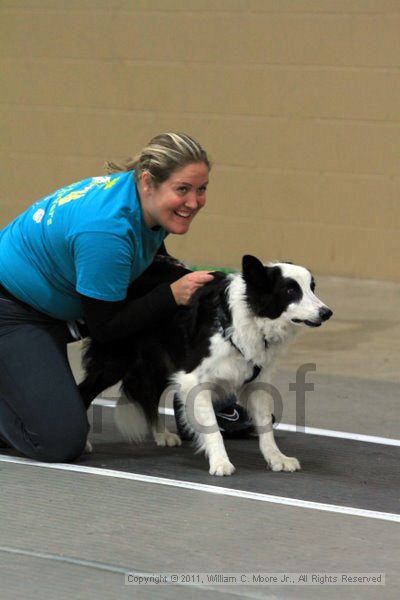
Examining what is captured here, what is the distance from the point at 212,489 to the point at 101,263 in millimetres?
837

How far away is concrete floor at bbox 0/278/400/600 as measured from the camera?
2639mm

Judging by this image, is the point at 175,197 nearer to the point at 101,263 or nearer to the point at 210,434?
the point at 101,263

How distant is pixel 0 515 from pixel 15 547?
27cm

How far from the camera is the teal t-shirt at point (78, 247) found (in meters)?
3.37

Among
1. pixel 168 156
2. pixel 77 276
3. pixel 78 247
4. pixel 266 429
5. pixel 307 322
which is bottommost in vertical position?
pixel 266 429

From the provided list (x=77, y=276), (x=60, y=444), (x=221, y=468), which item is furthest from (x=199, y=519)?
(x=77, y=276)

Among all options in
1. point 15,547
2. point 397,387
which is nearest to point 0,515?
point 15,547

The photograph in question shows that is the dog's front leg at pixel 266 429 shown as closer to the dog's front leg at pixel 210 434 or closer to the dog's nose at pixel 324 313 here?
the dog's front leg at pixel 210 434

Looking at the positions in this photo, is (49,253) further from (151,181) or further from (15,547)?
(15,547)

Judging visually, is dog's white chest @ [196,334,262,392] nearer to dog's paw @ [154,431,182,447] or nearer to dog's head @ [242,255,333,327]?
dog's head @ [242,255,333,327]

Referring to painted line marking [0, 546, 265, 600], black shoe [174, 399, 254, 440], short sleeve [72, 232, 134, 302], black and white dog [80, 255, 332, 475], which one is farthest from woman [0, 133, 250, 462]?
painted line marking [0, 546, 265, 600]

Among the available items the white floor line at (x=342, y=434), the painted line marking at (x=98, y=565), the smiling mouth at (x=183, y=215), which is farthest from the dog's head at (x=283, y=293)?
the painted line marking at (x=98, y=565)

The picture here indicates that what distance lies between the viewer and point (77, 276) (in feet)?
11.2

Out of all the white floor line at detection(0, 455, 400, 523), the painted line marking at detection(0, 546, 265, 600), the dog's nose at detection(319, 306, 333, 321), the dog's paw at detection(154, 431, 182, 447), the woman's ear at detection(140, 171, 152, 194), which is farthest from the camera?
the dog's paw at detection(154, 431, 182, 447)
